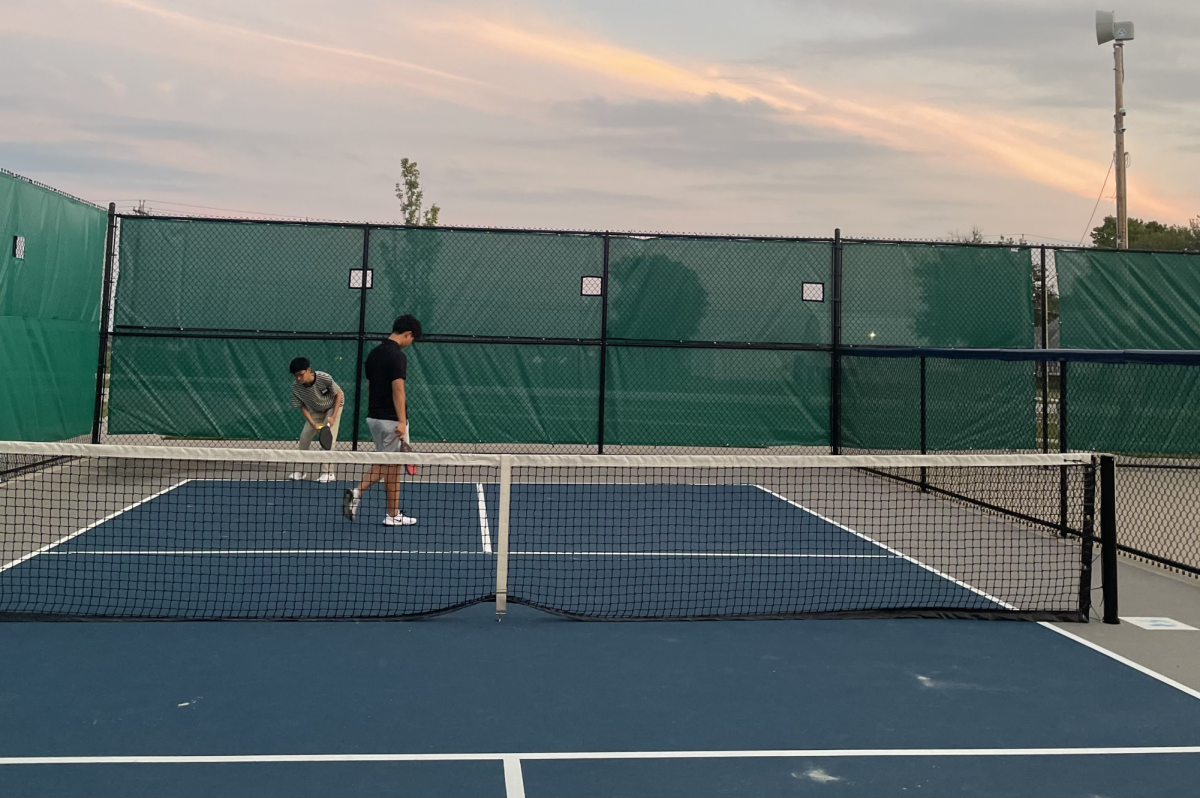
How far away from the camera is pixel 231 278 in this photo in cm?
1395

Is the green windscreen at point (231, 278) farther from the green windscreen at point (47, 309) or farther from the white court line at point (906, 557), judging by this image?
the white court line at point (906, 557)

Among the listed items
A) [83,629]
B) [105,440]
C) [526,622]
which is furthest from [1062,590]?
[105,440]

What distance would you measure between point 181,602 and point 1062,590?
5.76m

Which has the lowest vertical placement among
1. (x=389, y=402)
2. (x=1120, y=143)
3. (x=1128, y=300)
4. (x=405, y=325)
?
(x=389, y=402)

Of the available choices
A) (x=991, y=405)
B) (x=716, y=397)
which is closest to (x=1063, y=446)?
(x=991, y=405)

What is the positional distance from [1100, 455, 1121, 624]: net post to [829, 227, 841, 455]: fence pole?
7584mm

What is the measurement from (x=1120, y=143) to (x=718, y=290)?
46.0ft

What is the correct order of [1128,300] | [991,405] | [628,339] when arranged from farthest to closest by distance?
[1128,300]
[628,339]
[991,405]

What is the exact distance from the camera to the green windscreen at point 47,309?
11219mm

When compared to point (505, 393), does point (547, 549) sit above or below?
below

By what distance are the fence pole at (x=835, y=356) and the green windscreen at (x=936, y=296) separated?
91mm

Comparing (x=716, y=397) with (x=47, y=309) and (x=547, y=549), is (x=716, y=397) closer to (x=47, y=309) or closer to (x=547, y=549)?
(x=547, y=549)

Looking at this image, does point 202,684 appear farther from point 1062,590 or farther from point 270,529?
point 1062,590

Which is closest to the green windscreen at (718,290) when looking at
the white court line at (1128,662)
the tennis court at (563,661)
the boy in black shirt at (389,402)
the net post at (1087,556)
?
the tennis court at (563,661)
